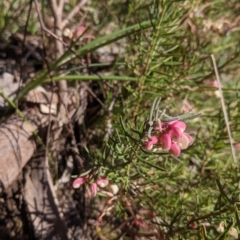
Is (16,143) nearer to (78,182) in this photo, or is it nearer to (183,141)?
(78,182)

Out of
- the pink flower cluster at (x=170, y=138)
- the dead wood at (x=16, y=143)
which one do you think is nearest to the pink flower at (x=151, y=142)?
the pink flower cluster at (x=170, y=138)

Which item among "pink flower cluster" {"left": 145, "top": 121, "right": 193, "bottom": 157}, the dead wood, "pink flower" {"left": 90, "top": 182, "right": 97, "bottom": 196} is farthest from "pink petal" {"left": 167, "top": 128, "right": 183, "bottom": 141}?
the dead wood

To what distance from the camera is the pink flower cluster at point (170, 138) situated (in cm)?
102

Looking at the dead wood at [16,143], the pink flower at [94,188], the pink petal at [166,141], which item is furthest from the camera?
the dead wood at [16,143]

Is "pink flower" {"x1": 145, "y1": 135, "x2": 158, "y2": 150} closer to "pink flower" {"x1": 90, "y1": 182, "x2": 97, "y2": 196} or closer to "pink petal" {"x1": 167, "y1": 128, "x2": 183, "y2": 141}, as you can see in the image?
"pink petal" {"x1": 167, "y1": 128, "x2": 183, "y2": 141}

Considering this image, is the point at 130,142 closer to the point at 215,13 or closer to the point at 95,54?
the point at 95,54

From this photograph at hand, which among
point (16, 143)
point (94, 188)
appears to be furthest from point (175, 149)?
point (16, 143)

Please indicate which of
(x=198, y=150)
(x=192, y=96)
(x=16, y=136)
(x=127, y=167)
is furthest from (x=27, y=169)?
(x=192, y=96)

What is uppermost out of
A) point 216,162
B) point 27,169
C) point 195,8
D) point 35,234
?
point 195,8

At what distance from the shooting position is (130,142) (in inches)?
45.7

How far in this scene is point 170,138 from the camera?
102cm

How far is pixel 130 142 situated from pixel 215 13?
47.7 inches

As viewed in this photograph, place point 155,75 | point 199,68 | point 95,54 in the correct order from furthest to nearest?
point 95,54 < point 199,68 < point 155,75

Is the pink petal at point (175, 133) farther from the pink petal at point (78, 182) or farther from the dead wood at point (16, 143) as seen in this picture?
the dead wood at point (16, 143)
